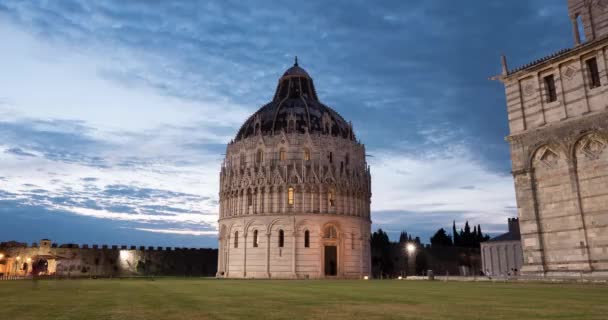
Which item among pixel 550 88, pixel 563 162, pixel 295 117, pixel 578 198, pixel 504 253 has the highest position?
pixel 295 117

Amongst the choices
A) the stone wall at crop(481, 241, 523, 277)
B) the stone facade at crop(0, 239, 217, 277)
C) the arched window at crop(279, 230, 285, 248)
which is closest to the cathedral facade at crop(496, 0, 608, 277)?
the stone wall at crop(481, 241, 523, 277)

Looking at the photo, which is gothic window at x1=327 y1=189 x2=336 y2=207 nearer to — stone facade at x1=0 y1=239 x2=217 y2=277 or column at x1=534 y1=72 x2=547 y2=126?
stone facade at x1=0 y1=239 x2=217 y2=277

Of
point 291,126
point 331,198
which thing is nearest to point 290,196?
point 331,198

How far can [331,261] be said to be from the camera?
64625 mm

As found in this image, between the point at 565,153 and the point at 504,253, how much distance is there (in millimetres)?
35917

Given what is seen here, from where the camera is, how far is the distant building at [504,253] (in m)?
61.9

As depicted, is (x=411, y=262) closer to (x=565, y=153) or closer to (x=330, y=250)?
(x=330, y=250)

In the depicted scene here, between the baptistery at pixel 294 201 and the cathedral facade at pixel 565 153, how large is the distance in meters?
33.3

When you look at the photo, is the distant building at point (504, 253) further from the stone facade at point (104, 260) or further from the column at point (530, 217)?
the stone facade at point (104, 260)

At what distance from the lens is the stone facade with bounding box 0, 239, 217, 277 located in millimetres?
69375

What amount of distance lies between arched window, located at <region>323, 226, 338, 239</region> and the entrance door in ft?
4.82

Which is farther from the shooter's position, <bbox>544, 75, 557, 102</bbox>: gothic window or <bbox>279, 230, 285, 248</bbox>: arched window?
<bbox>279, 230, 285, 248</bbox>: arched window

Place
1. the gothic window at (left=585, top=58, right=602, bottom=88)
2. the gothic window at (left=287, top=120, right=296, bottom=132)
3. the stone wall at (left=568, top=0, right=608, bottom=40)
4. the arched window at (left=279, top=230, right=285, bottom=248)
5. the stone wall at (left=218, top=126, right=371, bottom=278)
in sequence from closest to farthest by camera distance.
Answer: the gothic window at (left=585, top=58, right=602, bottom=88)
the stone wall at (left=568, top=0, right=608, bottom=40)
the stone wall at (left=218, top=126, right=371, bottom=278)
the arched window at (left=279, top=230, right=285, bottom=248)
the gothic window at (left=287, top=120, right=296, bottom=132)

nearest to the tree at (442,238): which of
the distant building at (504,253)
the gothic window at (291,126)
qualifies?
the distant building at (504,253)
